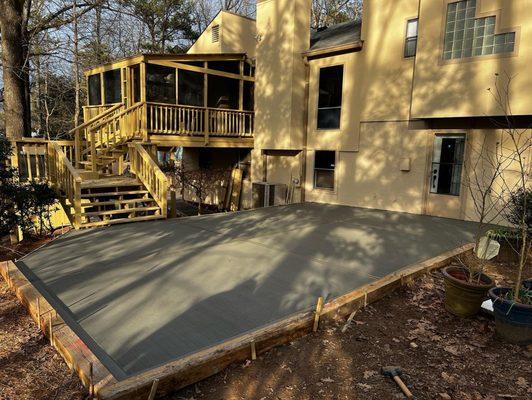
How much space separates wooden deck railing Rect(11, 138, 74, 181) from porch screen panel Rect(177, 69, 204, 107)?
16.4 ft

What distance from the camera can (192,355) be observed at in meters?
2.94

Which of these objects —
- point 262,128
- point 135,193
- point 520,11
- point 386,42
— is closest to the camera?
point 520,11

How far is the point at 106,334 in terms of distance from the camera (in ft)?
10.9

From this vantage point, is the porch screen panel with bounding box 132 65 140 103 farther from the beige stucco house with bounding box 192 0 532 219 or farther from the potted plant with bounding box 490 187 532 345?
the potted plant with bounding box 490 187 532 345

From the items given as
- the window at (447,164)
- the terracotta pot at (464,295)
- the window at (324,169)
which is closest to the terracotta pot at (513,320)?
the terracotta pot at (464,295)

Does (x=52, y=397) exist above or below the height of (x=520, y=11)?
below

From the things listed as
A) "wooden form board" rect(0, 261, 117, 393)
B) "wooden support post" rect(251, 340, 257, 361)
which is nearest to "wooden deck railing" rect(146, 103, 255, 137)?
"wooden form board" rect(0, 261, 117, 393)

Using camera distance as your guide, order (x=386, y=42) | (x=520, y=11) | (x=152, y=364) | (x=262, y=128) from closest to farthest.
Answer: (x=152, y=364) → (x=520, y=11) → (x=386, y=42) → (x=262, y=128)

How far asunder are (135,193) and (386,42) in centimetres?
780

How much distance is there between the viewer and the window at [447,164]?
30.3ft

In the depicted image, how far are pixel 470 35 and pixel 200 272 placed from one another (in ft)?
25.6

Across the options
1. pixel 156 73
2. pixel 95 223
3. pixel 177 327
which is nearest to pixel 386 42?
pixel 156 73

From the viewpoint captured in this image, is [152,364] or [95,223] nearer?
[152,364]

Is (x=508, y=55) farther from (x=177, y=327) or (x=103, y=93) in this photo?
(x=103, y=93)
